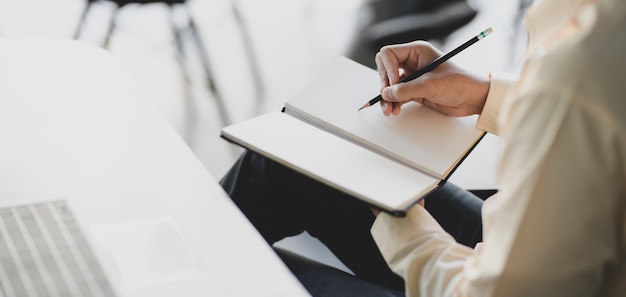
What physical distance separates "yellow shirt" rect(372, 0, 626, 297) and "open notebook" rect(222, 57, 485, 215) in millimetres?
185

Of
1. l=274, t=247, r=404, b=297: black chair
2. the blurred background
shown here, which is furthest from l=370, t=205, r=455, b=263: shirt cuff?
the blurred background

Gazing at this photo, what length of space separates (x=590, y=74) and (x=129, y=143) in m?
0.58

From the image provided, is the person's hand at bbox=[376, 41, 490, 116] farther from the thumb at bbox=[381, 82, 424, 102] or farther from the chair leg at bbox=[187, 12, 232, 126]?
the chair leg at bbox=[187, 12, 232, 126]

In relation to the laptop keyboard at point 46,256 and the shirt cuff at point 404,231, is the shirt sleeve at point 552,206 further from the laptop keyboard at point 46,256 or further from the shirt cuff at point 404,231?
the laptop keyboard at point 46,256

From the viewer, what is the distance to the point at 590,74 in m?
0.79

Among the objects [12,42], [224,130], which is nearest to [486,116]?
[224,130]

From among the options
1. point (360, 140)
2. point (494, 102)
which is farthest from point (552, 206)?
point (494, 102)

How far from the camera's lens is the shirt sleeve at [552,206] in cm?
81

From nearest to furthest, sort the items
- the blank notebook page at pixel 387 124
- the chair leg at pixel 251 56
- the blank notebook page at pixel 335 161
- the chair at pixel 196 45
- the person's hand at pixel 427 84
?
the blank notebook page at pixel 335 161 → the blank notebook page at pixel 387 124 → the person's hand at pixel 427 84 → the chair at pixel 196 45 → the chair leg at pixel 251 56

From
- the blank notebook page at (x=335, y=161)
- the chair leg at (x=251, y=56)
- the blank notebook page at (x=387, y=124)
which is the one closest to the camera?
the blank notebook page at (x=335, y=161)

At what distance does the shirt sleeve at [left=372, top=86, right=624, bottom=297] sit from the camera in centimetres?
81

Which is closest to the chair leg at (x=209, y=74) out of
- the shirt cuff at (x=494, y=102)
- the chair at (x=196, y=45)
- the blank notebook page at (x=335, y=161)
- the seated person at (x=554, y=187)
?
the chair at (x=196, y=45)

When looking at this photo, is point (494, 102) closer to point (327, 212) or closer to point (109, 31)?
point (327, 212)

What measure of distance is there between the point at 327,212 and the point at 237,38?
1888mm
